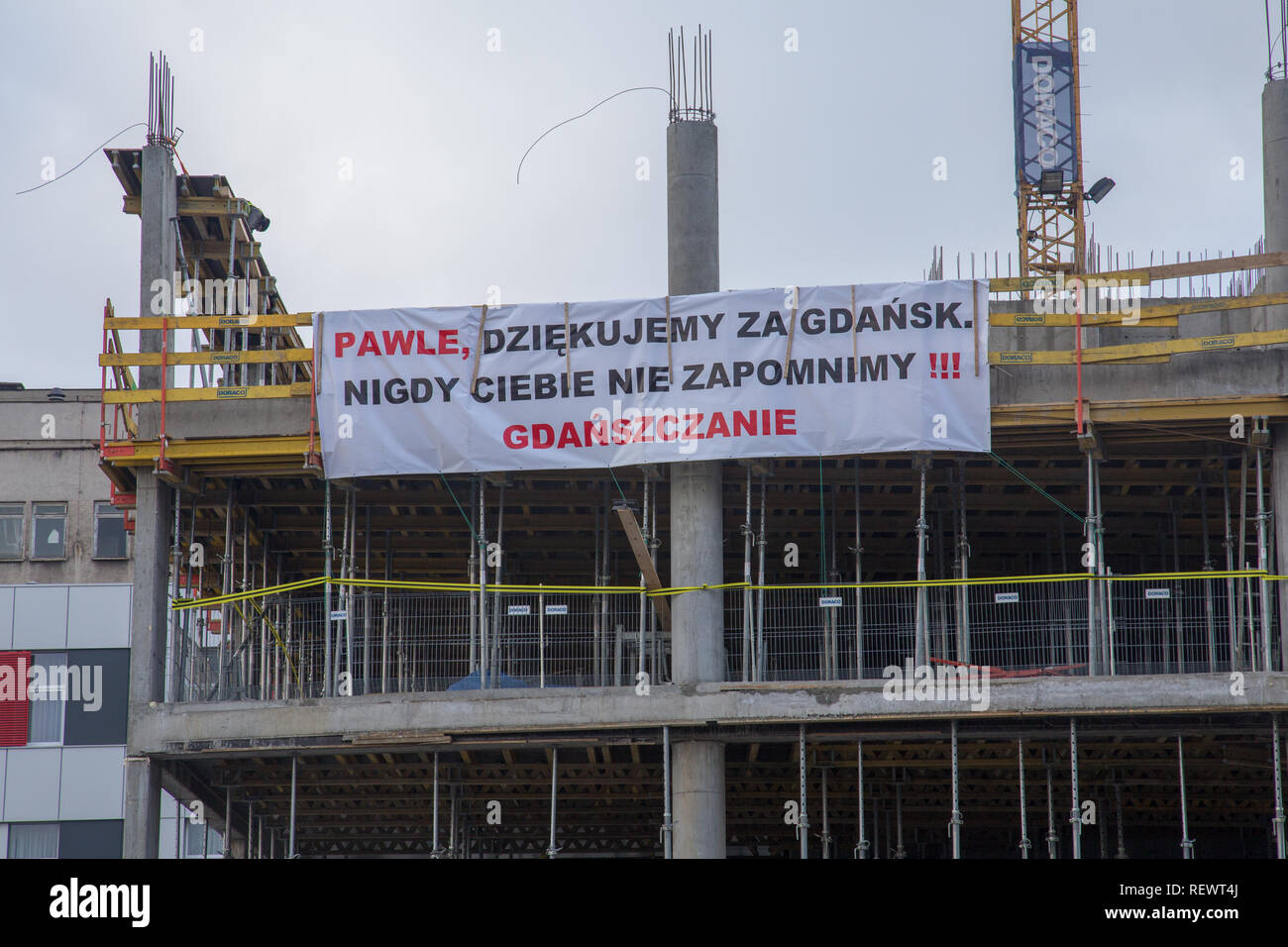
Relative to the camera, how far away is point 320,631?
2906cm

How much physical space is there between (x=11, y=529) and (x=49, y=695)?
4947 millimetres

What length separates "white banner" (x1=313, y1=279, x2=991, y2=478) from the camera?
76.3 ft

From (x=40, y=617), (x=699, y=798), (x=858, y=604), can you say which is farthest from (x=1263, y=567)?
(x=40, y=617)

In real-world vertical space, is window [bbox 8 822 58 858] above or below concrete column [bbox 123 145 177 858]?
below

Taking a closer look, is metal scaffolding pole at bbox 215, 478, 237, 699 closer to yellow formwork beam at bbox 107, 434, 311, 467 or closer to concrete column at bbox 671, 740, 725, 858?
yellow formwork beam at bbox 107, 434, 311, 467

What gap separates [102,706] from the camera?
4981 cm

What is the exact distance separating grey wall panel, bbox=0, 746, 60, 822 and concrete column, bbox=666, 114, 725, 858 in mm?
30818

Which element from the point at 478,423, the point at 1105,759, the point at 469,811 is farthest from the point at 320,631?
the point at 1105,759

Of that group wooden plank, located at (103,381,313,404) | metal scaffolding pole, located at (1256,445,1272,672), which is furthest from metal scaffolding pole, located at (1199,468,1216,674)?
wooden plank, located at (103,381,313,404)

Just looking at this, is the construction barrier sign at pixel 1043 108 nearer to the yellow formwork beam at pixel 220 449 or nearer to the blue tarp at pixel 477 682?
the blue tarp at pixel 477 682

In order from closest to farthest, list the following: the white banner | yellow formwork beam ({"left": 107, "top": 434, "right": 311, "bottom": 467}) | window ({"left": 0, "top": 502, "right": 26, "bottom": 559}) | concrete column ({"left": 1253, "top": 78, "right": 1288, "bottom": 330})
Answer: the white banner, concrete column ({"left": 1253, "top": 78, "right": 1288, "bottom": 330}), yellow formwork beam ({"left": 107, "top": 434, "right": 311, "bottom": 467}), window ({"left": 0, "top": 502, "right": 26, "bottom": 559})

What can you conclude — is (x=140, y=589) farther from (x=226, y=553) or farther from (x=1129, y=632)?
(x=1129, y=632)

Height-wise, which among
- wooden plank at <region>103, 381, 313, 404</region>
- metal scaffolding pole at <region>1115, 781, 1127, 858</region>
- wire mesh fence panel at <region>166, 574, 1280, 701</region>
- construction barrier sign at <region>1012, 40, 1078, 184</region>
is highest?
construction barrier sign at <region>1012, 40, 1078, 184</region>
